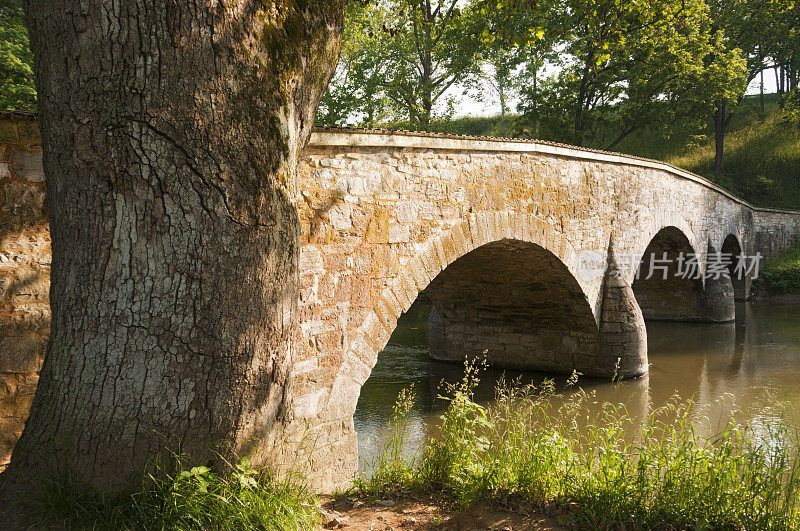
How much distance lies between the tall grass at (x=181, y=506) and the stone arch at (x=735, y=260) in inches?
672

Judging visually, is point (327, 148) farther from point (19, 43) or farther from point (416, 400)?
point (19, 43)

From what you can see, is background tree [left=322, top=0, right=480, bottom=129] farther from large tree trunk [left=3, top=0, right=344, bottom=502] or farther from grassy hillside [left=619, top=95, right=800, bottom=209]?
large tree trunk [left=3, top=0, right=344, bottom=502]

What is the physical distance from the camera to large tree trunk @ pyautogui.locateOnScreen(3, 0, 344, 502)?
2.15 meters

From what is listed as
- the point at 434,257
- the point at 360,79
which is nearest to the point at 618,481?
the point at 434,257

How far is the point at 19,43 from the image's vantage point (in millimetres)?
10812

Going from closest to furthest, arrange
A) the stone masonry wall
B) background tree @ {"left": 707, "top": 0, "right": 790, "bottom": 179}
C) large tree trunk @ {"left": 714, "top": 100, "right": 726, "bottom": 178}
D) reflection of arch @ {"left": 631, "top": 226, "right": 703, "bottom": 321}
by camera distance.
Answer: the stone masonry wall < reflection of arch @ {"left": 631, "top": 226, "right": 703, "bottom": 321} < background tree @ {"left": 707, "top": 0, "right": 790, "bottom": 179} < large tree trunk @ {"left": 714, "top": 100, "right": 726, "bottom": 178}

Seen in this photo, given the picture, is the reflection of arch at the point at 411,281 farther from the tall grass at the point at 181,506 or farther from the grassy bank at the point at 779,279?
the grassy bank at the point at 779,279

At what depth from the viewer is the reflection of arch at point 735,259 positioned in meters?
16.8

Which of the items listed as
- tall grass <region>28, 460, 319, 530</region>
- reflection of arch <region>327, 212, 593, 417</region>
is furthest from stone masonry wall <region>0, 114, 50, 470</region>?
reflection of arch <region>327, 212, 593, 417</region>

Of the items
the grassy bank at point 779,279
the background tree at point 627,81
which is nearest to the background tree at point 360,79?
the background tree at point 627,81

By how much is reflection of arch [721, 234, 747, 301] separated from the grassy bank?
0.58 m

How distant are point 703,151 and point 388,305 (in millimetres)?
25060

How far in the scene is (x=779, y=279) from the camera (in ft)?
57.6

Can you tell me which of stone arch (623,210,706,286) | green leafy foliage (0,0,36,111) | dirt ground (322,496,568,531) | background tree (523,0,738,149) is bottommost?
dirt ground (322,496,568,531)
